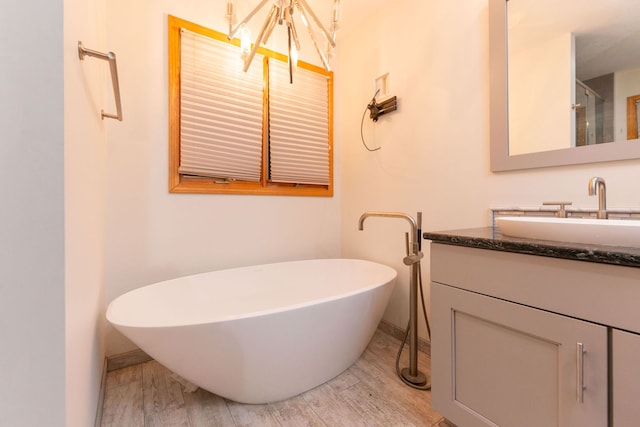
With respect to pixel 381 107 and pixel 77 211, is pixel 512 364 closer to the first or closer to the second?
pixel 77 211

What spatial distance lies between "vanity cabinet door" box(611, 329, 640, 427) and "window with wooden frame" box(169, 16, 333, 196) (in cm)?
186

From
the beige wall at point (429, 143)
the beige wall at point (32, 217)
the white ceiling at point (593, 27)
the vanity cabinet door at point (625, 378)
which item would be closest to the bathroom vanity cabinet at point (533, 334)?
the vanity cabinet door at point (625, 378)

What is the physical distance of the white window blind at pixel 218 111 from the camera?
5.42 feet

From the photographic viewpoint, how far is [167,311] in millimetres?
1373

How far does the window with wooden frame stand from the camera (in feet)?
5.40

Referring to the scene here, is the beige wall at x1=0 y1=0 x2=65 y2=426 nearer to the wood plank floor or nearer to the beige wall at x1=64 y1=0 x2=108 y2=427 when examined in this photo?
the beige wall at x1=64 y1=0 x2=108 y2=427

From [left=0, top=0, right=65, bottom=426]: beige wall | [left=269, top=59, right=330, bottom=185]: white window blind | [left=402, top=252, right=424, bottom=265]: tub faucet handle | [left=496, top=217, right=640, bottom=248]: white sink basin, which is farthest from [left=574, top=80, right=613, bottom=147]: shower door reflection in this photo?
[left=0, top=0, right=65, bottom=426]: beige wall

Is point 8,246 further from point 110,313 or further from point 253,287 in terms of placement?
point 253,287

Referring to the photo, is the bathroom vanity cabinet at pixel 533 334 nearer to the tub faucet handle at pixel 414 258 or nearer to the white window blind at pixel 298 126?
the tub faucet handle at pixel 414 258

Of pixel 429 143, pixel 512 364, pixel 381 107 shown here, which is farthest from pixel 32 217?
pixel 381 107

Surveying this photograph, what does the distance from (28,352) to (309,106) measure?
2.15m

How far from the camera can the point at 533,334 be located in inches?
28.9

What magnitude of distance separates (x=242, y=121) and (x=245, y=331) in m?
1.47

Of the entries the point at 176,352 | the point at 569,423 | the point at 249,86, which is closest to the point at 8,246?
the point at 176,352
